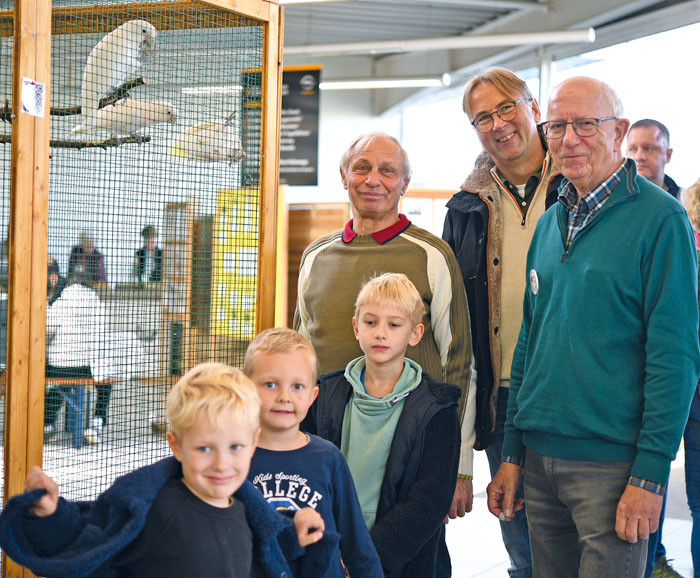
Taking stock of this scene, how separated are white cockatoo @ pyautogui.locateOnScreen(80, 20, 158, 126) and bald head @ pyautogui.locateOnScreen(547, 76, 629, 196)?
49.2 inches

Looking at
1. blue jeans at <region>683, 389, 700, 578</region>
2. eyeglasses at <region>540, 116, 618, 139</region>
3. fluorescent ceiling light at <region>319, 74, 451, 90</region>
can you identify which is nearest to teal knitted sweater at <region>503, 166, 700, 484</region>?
eyeglasses at <region>540, 116, 618, 139</region>

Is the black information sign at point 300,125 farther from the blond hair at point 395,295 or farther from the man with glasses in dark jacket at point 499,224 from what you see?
the blond hair at point 395,295

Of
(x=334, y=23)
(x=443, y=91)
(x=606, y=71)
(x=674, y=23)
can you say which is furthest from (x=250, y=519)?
(x=443, y=91)

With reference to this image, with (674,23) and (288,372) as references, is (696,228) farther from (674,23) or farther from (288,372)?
(674,23)

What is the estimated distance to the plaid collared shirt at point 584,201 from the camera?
181 centimetres

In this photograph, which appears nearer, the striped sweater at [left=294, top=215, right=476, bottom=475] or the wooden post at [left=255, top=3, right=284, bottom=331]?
the striped sweater at [left=294, top=215, right=476, bottom=475]

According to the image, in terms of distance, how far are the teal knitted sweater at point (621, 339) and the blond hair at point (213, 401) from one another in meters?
0.83

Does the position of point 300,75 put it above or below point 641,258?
above

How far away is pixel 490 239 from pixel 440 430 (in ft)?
2.37

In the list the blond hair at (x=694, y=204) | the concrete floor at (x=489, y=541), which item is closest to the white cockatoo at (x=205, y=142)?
the blond hair at (x=694, y=204)

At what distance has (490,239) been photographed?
92.2 inches

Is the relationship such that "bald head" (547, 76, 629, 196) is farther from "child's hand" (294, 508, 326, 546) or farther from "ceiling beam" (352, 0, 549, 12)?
"ceiling beam" (352, 0, 549, 12)

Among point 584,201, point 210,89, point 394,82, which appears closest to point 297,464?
point 584,201

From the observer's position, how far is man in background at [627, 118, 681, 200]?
3521mm
